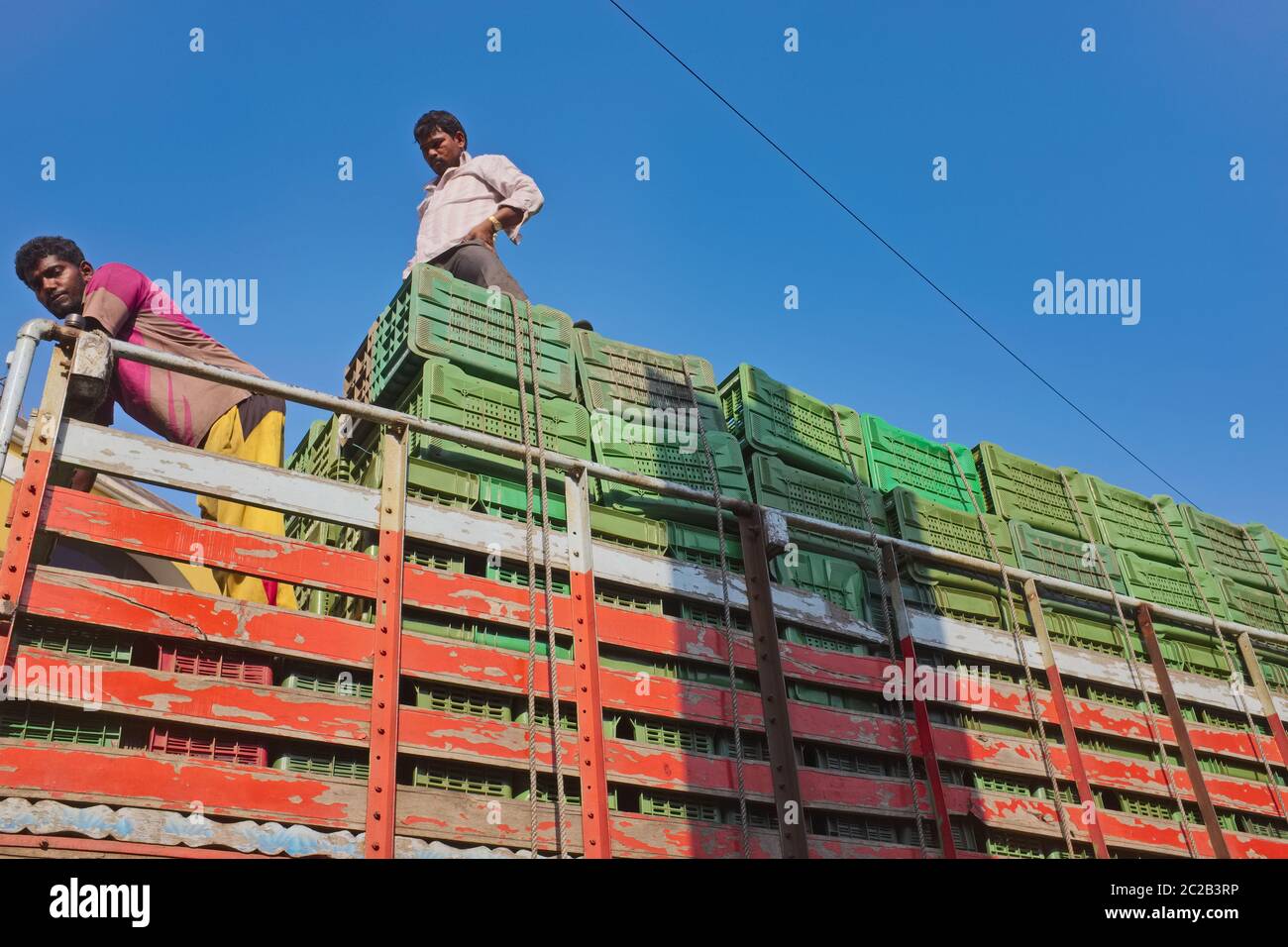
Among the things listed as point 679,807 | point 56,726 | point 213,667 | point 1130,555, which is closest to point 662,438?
point 679,807

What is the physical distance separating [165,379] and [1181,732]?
862 cm

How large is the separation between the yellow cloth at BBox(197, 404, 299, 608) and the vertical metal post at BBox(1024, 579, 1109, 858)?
5914 mm

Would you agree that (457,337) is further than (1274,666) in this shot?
No

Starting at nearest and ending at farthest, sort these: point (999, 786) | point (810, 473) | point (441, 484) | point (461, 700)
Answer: point (461, 700), point (441, 484), point (999, 786), point (810, 473)

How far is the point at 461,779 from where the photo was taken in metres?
6.14

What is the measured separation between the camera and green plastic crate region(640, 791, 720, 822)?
261 inches

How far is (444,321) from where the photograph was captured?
802 centimetres

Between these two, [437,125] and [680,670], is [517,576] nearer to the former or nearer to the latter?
[680,670]

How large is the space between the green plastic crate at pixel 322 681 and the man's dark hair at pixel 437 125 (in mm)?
6014

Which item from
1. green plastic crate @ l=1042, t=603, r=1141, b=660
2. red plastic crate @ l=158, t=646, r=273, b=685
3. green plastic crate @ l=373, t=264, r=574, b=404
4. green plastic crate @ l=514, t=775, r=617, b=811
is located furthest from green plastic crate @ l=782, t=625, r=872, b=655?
red plastic crate @ l=158, t=646, r=273, b=685

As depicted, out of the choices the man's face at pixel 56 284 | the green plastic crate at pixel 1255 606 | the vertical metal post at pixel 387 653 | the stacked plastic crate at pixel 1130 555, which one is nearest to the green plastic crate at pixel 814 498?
the stacked plastic crate at pixel 1130 555

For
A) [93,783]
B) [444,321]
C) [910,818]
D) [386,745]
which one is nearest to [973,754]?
[910,818]

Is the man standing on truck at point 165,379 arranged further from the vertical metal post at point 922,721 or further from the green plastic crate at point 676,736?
the vertical metal post at point 922,721

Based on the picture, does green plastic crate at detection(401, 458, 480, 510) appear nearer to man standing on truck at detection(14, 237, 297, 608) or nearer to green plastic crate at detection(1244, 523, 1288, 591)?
man standing on truck at detection(14, 237, 297, 608)
